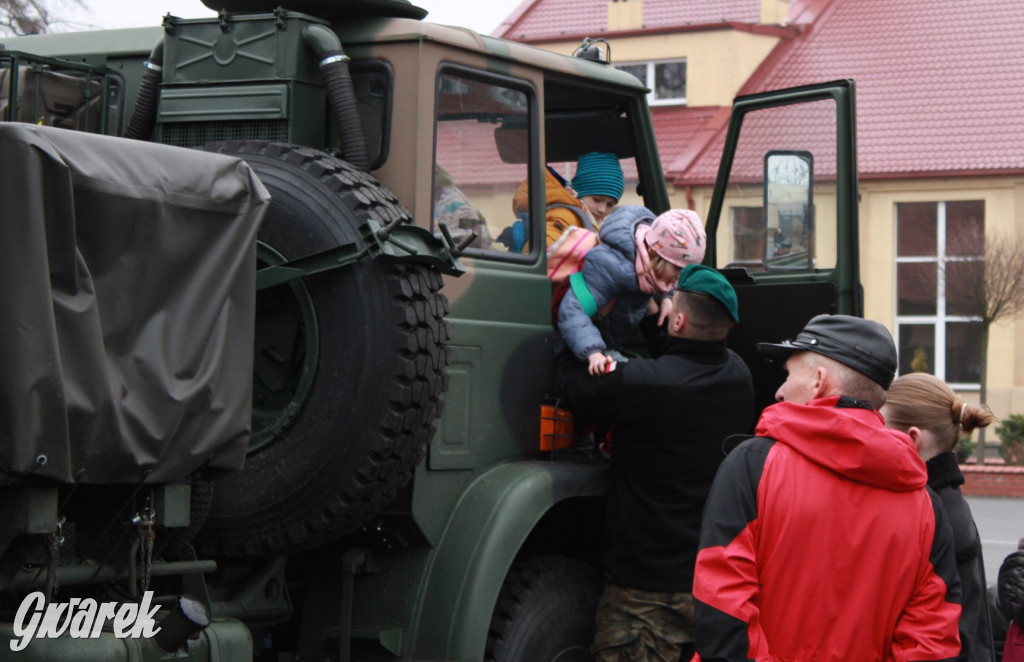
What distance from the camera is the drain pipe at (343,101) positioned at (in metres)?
4.21

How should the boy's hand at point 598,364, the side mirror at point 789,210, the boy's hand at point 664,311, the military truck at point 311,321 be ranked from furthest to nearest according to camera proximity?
the side mirror at point 789,210 → the boy's hand at point 664,311 → the boy's hand at point 598,364 → the military truck at point 311,321

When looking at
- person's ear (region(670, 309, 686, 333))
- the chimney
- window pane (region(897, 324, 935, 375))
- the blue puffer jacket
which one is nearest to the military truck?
the blue puffer jacket

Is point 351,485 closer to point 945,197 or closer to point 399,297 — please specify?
point 399,297

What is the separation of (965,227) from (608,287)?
22.0m

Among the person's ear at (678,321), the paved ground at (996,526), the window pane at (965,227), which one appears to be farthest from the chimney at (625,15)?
the person's ear at (678,321)

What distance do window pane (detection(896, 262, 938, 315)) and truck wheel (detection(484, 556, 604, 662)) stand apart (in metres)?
23.3

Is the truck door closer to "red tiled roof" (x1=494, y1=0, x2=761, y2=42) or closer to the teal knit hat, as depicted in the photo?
the teal knit hat

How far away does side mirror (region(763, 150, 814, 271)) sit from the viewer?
540 cm

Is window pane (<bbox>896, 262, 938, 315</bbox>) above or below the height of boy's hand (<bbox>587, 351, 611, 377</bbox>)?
above

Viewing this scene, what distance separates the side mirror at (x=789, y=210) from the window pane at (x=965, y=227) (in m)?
19.1

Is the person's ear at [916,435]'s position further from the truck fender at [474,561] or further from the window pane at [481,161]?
the window pane at [481,161]

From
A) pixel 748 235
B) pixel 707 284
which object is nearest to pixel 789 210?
pixel 748 235

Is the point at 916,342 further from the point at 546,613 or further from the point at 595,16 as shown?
the point at 546,613

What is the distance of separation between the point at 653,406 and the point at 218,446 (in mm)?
1794
